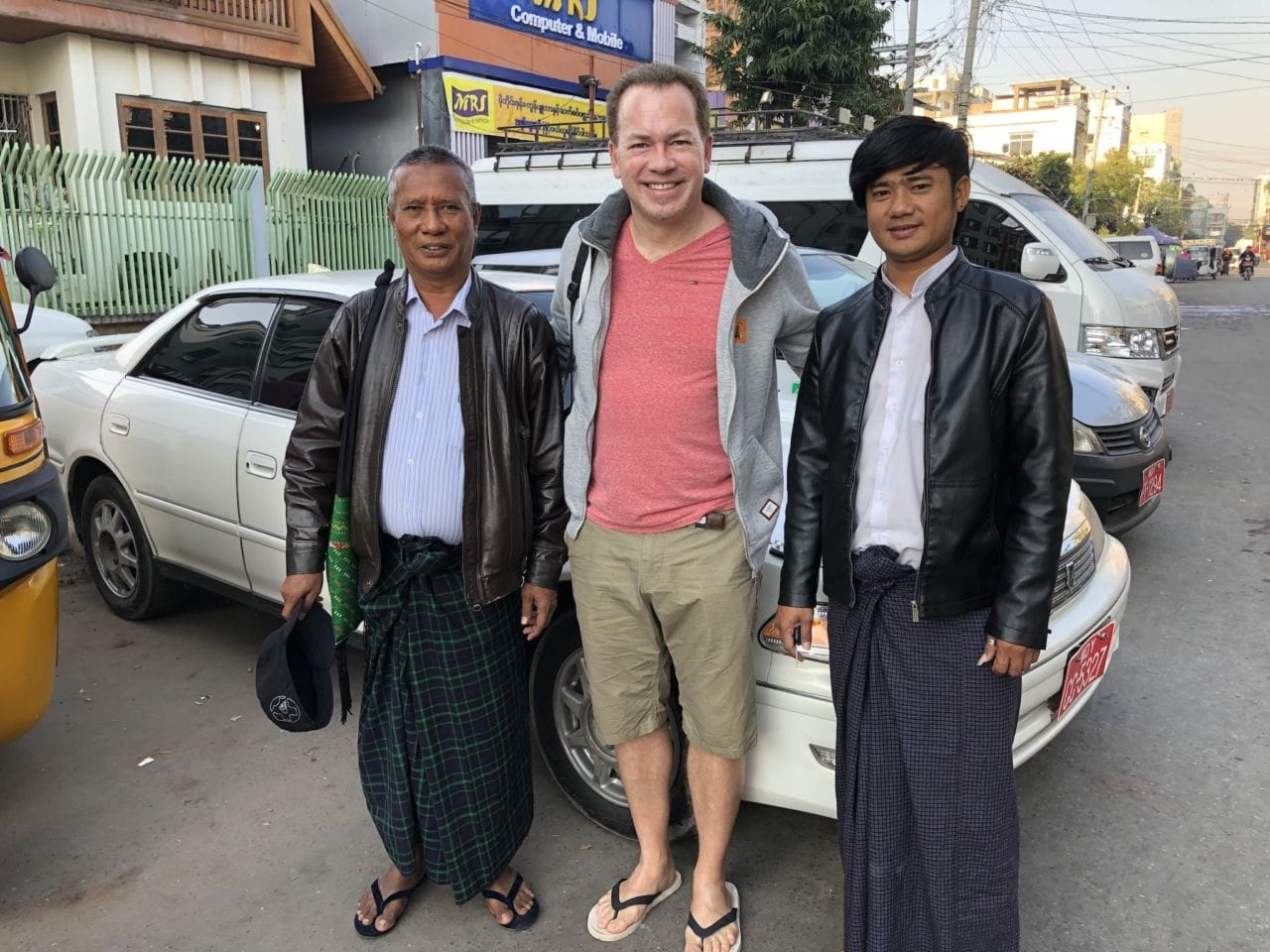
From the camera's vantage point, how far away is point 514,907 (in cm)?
249

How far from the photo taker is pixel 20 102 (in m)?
13.6

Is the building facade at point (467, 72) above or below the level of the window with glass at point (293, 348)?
above

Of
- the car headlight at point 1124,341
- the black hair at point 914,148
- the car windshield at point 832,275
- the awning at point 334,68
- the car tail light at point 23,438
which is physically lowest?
the car headlight at point 1124,341

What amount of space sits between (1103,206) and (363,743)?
214 ft

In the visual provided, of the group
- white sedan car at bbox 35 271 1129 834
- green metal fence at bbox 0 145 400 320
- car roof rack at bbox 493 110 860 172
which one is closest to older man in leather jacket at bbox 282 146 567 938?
white sedan car at bbox 35 271 1129 834

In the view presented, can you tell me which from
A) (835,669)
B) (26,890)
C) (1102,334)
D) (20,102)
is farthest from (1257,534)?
(20,102)

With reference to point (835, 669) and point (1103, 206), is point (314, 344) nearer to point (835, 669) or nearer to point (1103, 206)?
point (835, 669)

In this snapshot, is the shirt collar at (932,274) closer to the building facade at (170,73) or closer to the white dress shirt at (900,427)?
the white dress shirt at (900,427)

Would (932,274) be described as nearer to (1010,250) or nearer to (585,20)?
(1010,250)

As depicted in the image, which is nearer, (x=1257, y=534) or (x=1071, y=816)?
(x=1071, y=816)

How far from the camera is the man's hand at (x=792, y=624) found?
6.91ft

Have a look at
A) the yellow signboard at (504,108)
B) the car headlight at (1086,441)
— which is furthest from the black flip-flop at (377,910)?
the yellow signboard at (504,108)

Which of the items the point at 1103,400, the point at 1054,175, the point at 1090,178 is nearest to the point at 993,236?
the point at 1103,400

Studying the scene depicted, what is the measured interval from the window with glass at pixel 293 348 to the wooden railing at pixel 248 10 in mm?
12485
